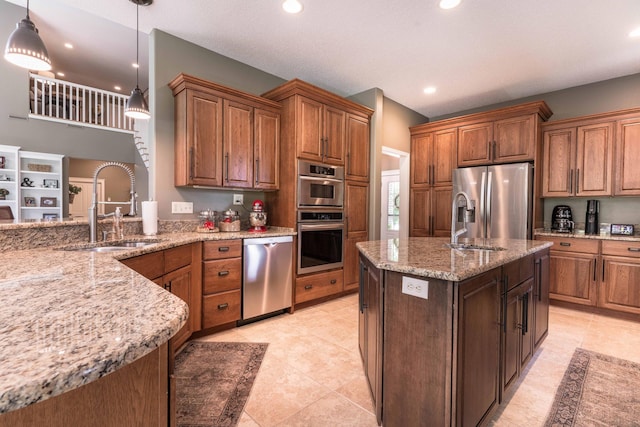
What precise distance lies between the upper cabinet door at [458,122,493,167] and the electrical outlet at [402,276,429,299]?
3.41 meters

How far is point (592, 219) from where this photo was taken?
3592 millimetres

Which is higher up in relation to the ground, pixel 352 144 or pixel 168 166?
pixel 352 144

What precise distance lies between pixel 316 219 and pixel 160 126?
5.97 feet

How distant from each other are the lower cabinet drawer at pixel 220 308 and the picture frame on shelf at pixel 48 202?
214 inches

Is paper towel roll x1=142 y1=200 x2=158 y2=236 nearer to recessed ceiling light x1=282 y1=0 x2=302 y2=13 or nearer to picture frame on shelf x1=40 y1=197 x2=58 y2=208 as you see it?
recessed ceiling light x1=282 y1=0 x2=302 y2=13

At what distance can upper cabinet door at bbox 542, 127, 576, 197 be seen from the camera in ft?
11.9

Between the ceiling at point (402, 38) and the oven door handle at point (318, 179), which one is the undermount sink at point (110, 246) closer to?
the oven door handle at point (318, 179)

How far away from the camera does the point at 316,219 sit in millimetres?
3438

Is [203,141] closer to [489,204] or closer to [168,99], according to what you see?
[168,99]

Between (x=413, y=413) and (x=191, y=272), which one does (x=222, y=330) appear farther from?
(x=413, y=413)

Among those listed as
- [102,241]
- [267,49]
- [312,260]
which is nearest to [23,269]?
[102,241]

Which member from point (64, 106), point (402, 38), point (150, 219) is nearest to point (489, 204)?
point (402, 38)

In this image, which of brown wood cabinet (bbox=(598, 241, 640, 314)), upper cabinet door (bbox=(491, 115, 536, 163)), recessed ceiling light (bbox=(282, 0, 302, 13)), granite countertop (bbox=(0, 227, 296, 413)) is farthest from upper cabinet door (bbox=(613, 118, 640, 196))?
granite countertop (bbox=(0, 227, 296, 413))

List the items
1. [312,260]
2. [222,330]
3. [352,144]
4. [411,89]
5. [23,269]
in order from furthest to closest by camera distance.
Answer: [411,89] < [352,144] < [312,260] < [222,330] < [23,269]
